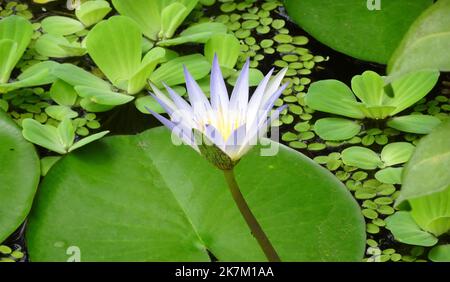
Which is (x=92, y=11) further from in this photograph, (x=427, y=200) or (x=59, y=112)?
(x=427, y=200)

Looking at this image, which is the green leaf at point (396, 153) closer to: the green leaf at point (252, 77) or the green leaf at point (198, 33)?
the green leaf at point (252, 77)

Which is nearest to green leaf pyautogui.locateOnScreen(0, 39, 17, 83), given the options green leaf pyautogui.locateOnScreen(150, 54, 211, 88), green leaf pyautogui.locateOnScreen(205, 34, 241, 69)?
green leaf pyautogui.locateOnScreen(150, 54, 211, 88)

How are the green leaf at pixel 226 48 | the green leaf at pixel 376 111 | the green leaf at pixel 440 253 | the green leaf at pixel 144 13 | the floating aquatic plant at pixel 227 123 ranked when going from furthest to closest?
the green leaf at pixel 144 13
the green leaf at pixel 226 48
the green leaf at pixel 376 111
the green leaf at pixel 440 253
the floating aquatic plant at pixel 227 123

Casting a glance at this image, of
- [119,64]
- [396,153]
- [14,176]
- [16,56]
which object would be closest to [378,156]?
[396,153]

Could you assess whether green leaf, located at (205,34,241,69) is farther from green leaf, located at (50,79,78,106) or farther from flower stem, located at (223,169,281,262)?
flower stem, located at (223,169,281,262)

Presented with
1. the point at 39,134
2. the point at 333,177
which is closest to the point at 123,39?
the point at 39,134

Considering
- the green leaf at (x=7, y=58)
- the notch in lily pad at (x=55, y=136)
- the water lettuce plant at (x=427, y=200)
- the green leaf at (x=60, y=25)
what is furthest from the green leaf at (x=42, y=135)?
the water lettuce plant at (x=427, y=200)

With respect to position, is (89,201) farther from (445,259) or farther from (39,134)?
(445,259)
